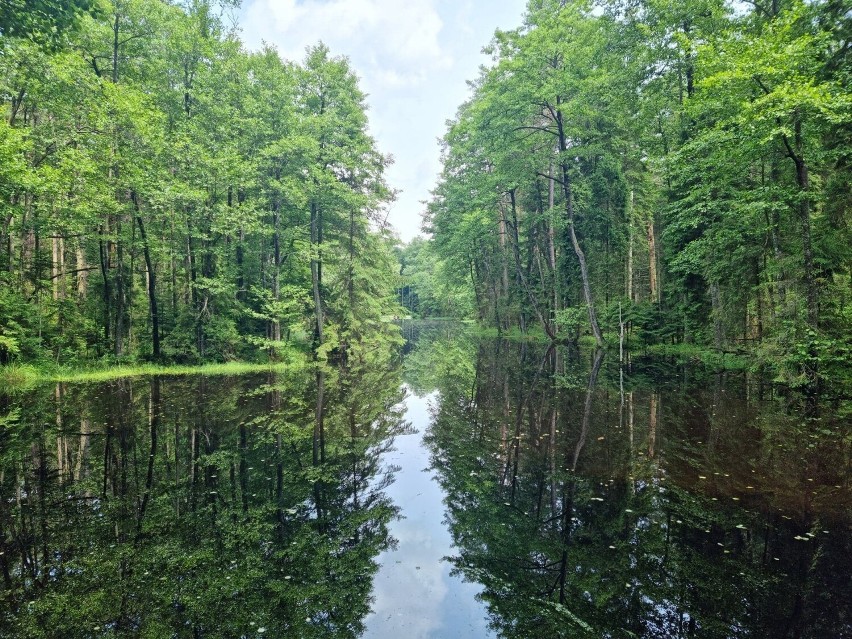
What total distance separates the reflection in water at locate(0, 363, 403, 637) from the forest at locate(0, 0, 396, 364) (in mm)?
7469

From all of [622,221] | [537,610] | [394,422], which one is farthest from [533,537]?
[622,221]

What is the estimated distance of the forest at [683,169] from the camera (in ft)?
32.9

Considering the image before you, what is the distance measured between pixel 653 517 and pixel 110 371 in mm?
17737

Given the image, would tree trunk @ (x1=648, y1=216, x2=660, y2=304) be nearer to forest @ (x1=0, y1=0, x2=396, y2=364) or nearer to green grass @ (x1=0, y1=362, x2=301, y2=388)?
forest @ (x1=0, y1=0, x2=396, y2=364)

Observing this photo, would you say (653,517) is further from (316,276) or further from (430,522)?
(316,276)

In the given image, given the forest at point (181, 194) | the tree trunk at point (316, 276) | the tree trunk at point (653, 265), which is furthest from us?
the tree trunk at point (653, 265)

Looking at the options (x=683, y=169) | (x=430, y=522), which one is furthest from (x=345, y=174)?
(x=430, y=522)

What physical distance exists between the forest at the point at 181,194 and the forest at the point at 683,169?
882 cm

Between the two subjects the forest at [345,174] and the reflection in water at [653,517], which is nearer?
the reflection in water at [653,517]

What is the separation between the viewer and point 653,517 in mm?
5031

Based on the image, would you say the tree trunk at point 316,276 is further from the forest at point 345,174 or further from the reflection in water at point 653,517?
the reflection in water at point 653,517

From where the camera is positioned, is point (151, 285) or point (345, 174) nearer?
point (151, 285)

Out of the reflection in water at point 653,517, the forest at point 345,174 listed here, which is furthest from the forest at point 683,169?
the reflection in water at point 653,517

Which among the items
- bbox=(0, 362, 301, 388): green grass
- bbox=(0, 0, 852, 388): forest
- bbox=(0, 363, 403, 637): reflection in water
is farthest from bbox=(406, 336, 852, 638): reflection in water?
bbox=(0, 362, 301, 388): green grass
